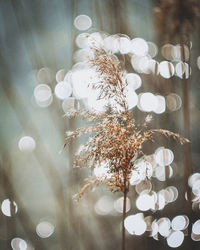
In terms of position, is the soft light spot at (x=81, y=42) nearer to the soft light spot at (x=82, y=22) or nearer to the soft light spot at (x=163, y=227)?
the soft light spot at (x=82, y=22)

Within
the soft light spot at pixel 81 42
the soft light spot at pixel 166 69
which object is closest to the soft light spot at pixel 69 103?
the soft light spot at pixel 81 42

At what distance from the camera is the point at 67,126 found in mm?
1478

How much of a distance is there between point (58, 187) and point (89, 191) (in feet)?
0.71

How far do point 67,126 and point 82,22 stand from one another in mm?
721

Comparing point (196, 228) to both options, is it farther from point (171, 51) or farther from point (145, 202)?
point (171, 51)

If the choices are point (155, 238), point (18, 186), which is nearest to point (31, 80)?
point (18, 186)

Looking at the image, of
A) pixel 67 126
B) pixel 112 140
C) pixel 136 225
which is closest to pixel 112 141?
pixel 112 140

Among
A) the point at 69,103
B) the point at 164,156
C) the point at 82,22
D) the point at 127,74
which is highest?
the point at 82,22

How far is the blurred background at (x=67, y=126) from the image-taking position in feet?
4.81

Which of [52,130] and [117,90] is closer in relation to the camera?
[117,90]

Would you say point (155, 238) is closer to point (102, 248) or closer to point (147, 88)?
point (102, 248)

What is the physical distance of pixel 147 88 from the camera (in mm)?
1551

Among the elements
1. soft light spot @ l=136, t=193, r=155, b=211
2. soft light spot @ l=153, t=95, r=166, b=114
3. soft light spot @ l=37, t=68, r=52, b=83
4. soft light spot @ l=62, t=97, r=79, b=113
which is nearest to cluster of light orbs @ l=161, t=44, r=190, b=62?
soft light spot @ l=153, t=95, r=166, b=114

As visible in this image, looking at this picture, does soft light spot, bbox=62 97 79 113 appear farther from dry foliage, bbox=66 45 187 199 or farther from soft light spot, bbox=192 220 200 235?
soft light spot, bbox=192 220 200 235
